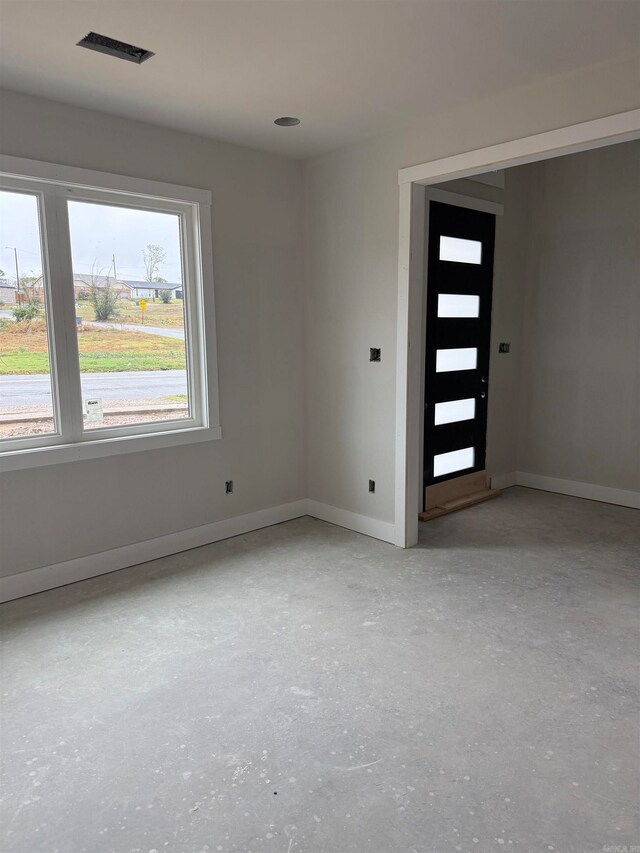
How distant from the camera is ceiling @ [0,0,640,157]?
228 centimetres

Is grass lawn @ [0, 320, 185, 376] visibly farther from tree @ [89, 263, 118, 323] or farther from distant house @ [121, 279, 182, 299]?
distant house @ [121, 279, 182, 299]

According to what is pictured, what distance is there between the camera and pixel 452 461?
503cm

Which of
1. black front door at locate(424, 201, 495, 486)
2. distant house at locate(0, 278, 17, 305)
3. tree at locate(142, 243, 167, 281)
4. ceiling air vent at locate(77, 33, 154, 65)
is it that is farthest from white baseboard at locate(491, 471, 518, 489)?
ceiling air vent at locate(77, 33, 154, 65)

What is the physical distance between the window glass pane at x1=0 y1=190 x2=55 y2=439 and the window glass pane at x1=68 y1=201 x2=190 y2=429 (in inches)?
8.5

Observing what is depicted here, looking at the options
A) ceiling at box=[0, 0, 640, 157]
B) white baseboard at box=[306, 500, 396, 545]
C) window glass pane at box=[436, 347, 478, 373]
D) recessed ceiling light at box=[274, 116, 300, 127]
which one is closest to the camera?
ceiling at box=[0, 0, 640, 157]

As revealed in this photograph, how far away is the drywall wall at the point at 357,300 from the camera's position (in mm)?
3732

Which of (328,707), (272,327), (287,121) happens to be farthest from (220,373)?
(328,707)

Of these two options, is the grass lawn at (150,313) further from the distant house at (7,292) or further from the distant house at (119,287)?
the distant house at (7,292)

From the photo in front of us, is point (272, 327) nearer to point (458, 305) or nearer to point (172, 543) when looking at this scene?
point (458, 305)

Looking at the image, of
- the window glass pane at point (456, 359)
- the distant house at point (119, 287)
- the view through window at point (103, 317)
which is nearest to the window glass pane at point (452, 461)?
the window glass pane at point (456, 359)

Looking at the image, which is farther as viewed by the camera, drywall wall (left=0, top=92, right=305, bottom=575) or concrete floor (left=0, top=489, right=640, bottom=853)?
drywall wall (left=0, top=92, right=305, bottom=575)

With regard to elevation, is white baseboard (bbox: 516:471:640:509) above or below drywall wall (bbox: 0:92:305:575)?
below

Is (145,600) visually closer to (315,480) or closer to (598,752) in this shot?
(315,480)

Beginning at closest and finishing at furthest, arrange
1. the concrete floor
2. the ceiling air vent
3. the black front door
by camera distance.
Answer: the concrete floor → the ceiling air vent → the black front door
